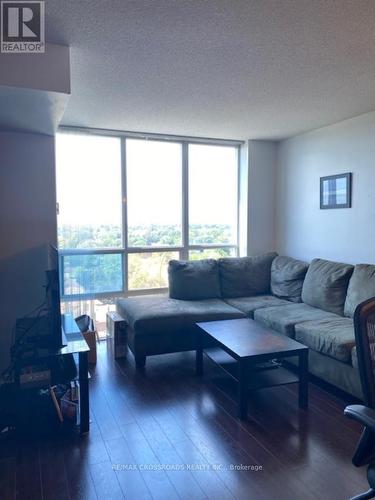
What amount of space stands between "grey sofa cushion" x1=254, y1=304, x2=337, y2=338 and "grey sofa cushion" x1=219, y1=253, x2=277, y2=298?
2.08 ft

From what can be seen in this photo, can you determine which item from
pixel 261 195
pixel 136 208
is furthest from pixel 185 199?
pixel 261 195

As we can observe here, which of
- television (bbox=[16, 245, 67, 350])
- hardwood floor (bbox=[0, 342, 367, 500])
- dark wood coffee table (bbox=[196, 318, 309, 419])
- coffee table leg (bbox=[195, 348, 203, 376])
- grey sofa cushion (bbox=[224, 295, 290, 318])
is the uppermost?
television (bbox=[16, 245, 67, 350])

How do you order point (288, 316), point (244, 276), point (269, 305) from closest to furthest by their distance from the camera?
point (288, 316) < point (269, 305) < point (244, 276)

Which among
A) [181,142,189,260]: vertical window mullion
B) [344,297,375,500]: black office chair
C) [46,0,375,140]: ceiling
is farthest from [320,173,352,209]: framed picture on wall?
[344,297,375,500]: black office chair

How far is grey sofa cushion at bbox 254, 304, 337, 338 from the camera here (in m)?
3.26

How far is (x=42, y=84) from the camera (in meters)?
2.10

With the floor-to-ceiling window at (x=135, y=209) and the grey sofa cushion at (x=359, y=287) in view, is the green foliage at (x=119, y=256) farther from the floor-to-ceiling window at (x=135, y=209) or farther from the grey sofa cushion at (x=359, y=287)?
the grey sofa cushion at (x=359, y=287)

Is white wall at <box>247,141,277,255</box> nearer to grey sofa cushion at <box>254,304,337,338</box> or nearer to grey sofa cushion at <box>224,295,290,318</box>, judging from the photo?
grey sofa cushion at <box>224,295,290,318</box>

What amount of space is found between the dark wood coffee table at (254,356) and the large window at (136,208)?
65.6 inches

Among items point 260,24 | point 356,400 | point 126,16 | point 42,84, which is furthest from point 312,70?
point 356,400

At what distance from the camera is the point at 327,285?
3.61 meters

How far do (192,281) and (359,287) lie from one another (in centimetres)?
172

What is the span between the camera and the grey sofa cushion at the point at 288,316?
3.26 meters

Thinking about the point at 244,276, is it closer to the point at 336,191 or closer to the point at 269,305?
the point at 269,305
